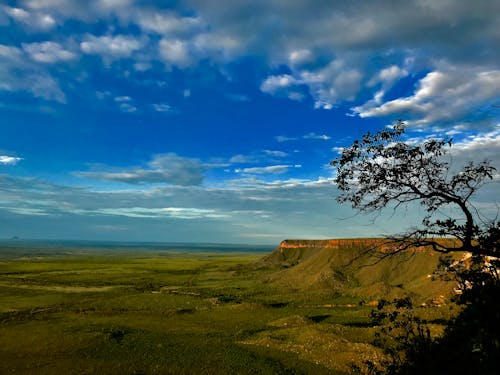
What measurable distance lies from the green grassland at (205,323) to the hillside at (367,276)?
345mm

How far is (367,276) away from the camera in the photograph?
83.7 meters

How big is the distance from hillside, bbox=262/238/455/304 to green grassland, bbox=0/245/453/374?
1.13ft

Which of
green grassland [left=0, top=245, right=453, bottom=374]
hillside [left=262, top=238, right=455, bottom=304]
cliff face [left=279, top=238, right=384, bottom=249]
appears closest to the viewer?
green grassland [left=0, top=245, right=453, bottom=374]

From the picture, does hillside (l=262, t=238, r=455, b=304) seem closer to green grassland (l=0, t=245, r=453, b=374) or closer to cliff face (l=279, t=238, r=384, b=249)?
cliff face (l=279, t=238, r=384, b=249)

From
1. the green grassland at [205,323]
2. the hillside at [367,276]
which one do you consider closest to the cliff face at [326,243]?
the hillside at [367,276]

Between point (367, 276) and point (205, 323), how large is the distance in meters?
48.4

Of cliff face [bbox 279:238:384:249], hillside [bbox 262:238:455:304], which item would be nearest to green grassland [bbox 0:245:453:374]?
hillside [bbox 262:238:455:304]

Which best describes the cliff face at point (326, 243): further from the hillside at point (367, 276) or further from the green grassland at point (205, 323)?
the green grassland at point (205, 323)

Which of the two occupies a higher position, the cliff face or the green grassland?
the cliff face

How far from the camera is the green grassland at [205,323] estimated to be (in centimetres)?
3067

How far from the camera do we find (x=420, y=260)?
80312 mm

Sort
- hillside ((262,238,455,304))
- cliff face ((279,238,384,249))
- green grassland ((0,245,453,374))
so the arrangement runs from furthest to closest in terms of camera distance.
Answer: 1. cliff face ((279,238,384,249))
2. hillside ((262,238,455,304))
3. green grassland ((0,245,453,374))

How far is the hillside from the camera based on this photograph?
6456 cm

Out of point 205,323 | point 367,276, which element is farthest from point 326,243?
point 205,323
